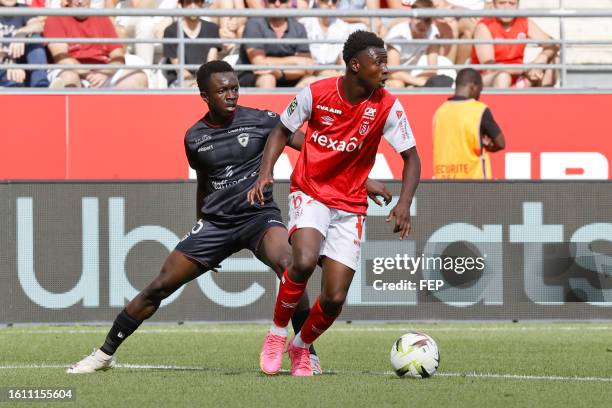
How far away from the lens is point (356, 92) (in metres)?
8.08

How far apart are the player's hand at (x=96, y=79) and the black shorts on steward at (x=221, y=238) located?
7457 millimetres

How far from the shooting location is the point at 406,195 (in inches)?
313

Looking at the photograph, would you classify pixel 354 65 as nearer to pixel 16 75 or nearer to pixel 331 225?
pixel 331 225

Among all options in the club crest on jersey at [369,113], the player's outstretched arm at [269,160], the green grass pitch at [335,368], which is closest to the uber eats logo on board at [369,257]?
the green grass pitch at [335,368]

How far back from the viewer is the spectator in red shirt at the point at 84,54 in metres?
15.7

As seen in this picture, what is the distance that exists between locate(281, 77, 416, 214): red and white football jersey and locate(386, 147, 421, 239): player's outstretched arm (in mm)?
88

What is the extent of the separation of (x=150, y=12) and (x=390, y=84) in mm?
3235

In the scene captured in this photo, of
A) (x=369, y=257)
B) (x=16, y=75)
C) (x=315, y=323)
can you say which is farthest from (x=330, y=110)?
(x=16, y=75)

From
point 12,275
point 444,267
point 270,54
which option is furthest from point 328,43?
point 12,275

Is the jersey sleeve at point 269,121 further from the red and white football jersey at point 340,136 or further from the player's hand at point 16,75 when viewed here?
the player's hand at point 16,75

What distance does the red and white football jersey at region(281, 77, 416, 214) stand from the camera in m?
8.09

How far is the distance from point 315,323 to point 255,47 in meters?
8.34

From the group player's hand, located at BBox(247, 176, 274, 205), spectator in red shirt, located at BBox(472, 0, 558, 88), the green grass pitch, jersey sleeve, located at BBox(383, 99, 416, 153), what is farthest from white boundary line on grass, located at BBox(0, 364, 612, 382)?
spectator in red shirt, located at BBox(472, 0, 558, 88)

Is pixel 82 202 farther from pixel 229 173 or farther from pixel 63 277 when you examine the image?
pixel 229 173
